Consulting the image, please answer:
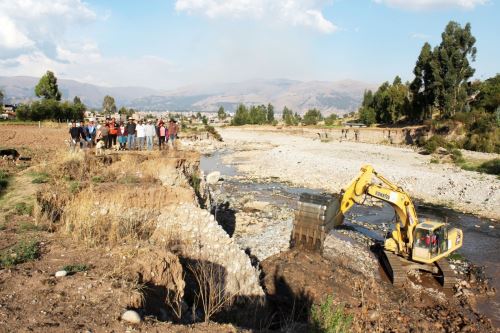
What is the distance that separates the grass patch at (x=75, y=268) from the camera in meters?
6.58

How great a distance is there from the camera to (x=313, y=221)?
1430cm

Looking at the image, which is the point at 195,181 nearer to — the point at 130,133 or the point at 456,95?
the point at 130,133

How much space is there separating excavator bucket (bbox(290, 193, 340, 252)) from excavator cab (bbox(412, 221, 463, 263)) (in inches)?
110

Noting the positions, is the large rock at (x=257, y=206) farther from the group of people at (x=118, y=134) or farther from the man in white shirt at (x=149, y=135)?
the man in white shirt at (x=149, y=135)

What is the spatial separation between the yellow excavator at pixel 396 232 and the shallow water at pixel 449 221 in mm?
987

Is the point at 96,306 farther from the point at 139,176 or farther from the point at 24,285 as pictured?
the point at 139,176

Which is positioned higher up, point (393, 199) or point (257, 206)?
point (393, 199)

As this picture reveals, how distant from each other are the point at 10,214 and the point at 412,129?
6179 cm

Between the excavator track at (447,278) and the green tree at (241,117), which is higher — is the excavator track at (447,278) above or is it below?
below

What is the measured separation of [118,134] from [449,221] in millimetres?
17535

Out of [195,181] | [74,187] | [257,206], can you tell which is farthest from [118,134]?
[257,206]

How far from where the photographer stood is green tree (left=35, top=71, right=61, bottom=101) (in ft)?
196

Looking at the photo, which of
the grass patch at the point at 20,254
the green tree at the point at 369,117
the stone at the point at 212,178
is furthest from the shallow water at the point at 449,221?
the green tree at the point at 369,117

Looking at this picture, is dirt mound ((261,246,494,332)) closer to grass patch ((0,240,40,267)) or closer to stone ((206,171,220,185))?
grass patch ((0,240,40,267))
